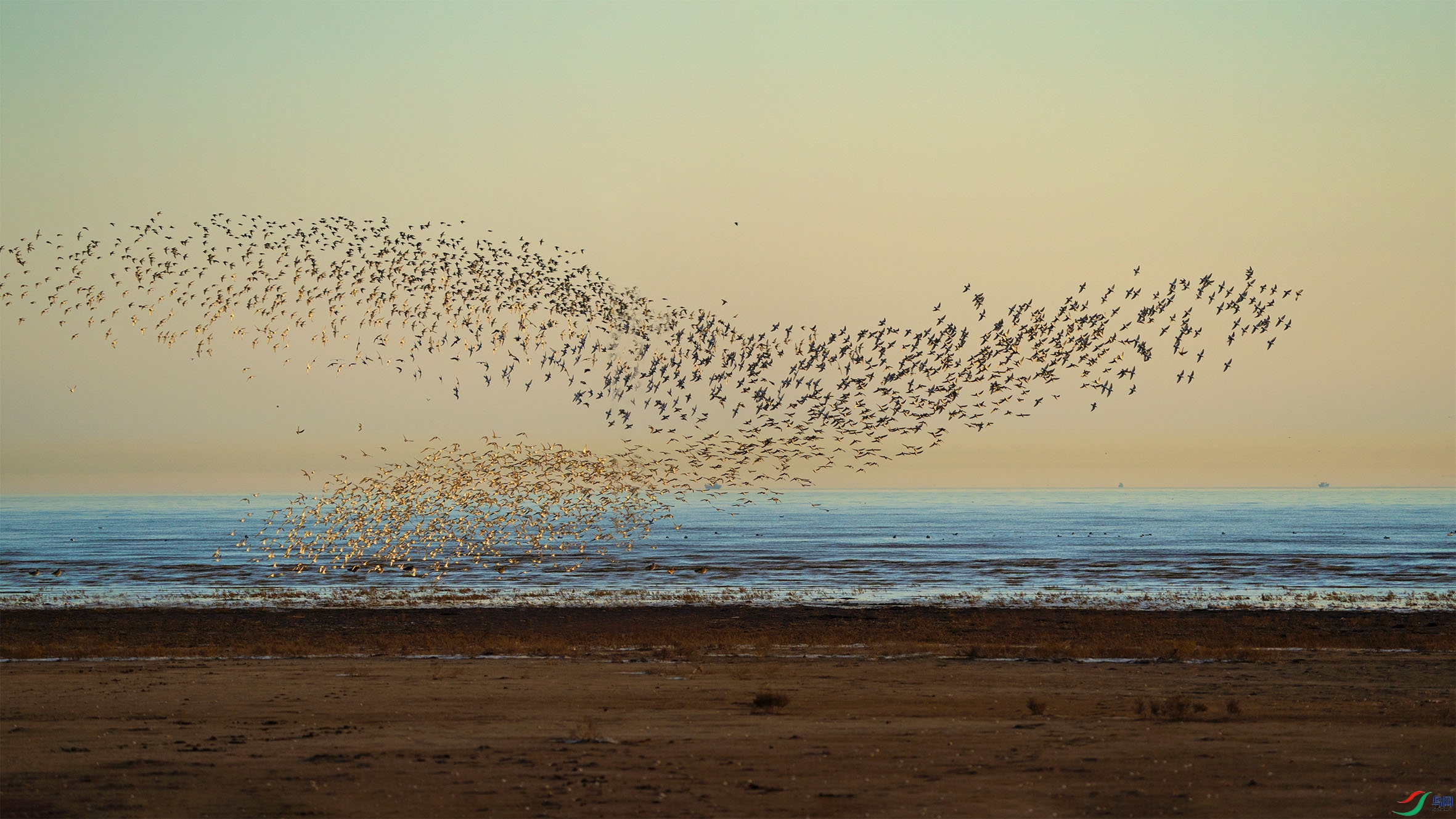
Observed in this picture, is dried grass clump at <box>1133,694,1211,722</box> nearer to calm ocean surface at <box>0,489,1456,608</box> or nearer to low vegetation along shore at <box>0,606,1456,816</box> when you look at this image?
low vegetation along shore at <box>0,606,1456,816</box>

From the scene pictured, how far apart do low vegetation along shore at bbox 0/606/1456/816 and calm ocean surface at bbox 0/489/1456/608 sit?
47.4 feet

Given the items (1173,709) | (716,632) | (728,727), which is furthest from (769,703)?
(716,632)

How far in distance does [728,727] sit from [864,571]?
43.2 metres

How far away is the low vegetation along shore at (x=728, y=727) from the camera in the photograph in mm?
13102

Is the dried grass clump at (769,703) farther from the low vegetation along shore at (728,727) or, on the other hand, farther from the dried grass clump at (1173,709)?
the dried grass clump at (1173,709)

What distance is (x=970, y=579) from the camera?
53.6 metres

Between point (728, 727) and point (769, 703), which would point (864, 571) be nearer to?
point (769, 703)

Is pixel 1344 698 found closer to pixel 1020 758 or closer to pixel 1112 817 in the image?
pixel 1020 758

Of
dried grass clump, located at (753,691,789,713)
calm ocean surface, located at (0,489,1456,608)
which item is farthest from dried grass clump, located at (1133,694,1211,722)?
calm ocean surface, located at (0,489,1456,608)

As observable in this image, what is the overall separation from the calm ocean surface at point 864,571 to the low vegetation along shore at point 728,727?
14.4 meters

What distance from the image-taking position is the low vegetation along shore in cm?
1310

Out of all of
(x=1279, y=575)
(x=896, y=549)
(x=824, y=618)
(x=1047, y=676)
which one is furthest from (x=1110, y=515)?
(x=1047, y=676)

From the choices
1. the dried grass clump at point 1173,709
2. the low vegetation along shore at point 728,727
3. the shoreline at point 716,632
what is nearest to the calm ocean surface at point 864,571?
the shoreline at point 716,632

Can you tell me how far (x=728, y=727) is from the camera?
17031mm
